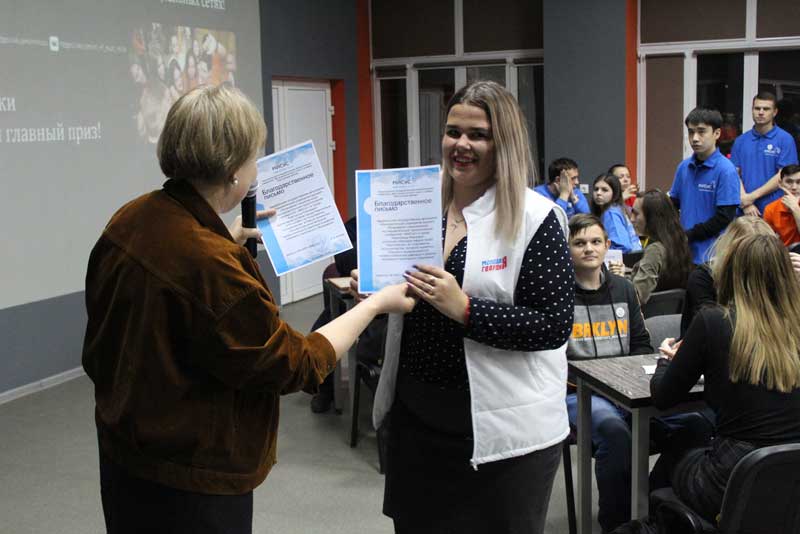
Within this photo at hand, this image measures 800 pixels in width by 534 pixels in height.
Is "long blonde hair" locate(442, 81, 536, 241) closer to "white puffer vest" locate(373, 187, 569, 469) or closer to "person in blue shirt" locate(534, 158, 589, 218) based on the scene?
"white puffer vest" locate(373, 187, 569, 469)

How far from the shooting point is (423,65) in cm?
970

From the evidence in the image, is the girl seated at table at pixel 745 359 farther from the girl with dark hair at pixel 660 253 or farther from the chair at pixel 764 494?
the girl with dark hair at pixel 660 253

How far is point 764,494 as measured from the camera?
6.43 ft

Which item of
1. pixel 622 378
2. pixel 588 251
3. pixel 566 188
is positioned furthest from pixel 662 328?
pixel 566 188

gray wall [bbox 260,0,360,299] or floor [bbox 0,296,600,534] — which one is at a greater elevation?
gray wall [bbox 260,0,360,299]

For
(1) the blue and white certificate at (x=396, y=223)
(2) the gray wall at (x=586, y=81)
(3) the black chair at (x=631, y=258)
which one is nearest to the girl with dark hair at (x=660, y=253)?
(3) the black chair at (x=631, y=258)

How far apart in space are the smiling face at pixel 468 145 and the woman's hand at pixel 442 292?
226mm

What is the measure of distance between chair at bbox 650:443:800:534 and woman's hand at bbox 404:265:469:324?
0.78 m

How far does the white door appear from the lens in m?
8.09

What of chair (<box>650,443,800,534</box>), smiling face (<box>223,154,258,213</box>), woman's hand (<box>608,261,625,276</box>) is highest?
smiling face (<box>223,154,258,213</box>)

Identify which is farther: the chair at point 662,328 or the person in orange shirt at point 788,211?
the person in orange shirt at point 788,211

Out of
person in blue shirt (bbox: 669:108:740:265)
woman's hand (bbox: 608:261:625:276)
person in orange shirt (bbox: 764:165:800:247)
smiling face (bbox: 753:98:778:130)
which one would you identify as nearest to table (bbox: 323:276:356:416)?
woman's hand (bbox: 608:261:625:276)

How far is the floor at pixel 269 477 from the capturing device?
3393mm

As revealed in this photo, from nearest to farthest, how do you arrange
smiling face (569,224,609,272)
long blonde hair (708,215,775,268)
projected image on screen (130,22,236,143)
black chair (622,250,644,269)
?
long blonde hair (708,215,775,268)
smiling face (569,224,609,272)
black chair (622,250,644,269)
projected image on screen (130,22,236,143)
